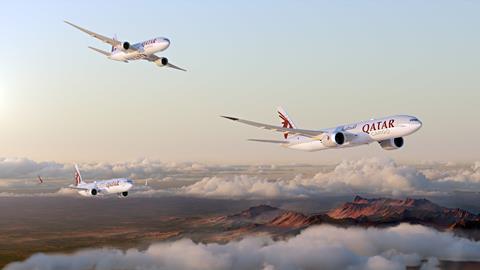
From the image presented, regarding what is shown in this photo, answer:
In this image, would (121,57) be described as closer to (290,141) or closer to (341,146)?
(290,141)

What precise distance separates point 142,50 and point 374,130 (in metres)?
56.5

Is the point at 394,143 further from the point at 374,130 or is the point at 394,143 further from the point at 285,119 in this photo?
the point at 285,119

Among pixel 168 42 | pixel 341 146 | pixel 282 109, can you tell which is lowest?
pixel 341 146

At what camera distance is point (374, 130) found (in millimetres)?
133000

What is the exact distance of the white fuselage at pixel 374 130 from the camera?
12888 centimetres

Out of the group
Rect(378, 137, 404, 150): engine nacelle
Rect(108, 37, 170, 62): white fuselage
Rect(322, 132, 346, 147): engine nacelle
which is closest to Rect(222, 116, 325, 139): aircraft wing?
Rect(322, 132, 346, 147): engine nacelle

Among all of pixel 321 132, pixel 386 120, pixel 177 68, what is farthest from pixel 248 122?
pixel 177 68

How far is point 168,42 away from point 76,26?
70.5 feet

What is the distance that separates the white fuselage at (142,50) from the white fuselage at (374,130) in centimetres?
3948

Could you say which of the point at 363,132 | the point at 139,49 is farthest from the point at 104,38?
the point at 363,132

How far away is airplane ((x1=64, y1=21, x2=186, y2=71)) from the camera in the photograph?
15300cm

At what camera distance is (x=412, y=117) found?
424 ft

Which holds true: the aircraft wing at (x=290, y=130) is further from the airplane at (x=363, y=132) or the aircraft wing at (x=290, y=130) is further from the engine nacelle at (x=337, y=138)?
the engine nacelle at (x=337, y=138)

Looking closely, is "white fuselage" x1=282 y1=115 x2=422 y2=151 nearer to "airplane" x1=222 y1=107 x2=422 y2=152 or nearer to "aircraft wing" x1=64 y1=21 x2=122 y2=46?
"airplane" x1=222 y1=107 x2=422 y2=152
